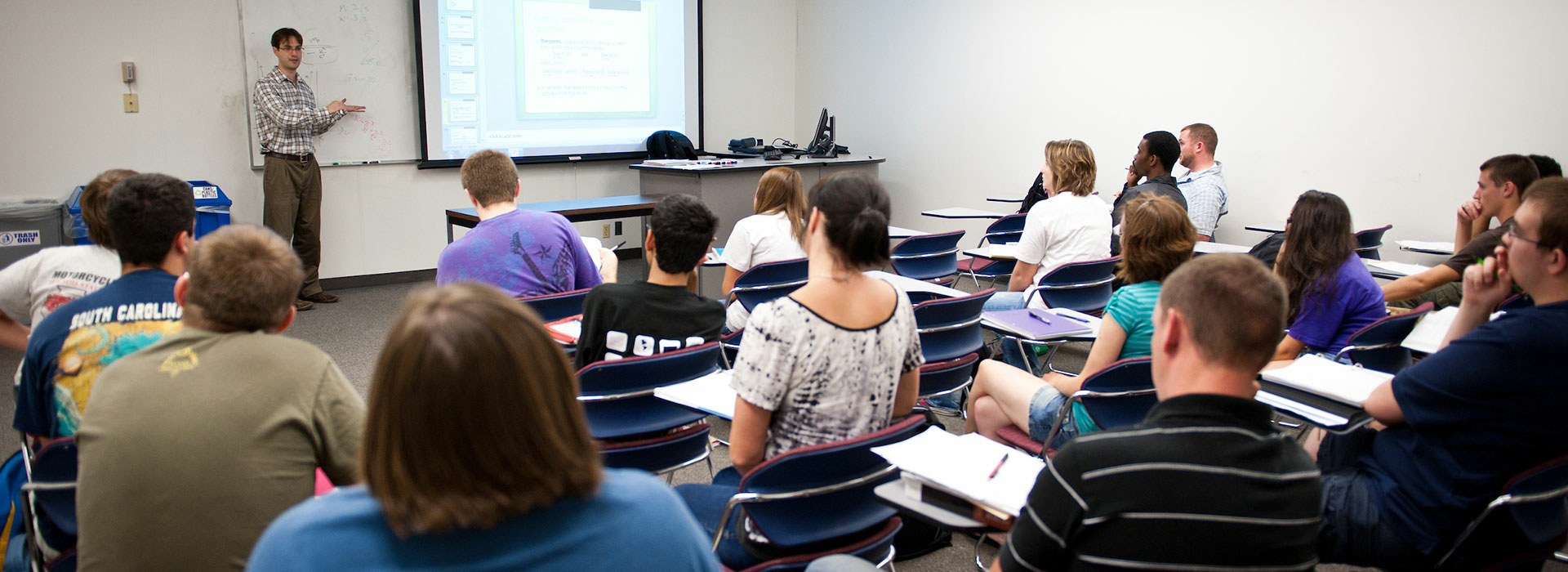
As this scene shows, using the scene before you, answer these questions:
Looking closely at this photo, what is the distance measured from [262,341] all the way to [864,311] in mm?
1064

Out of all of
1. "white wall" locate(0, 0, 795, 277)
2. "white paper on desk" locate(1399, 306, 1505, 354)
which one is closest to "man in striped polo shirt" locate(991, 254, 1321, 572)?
"white paper on desk" locate(1399, 306, 1505, 354)

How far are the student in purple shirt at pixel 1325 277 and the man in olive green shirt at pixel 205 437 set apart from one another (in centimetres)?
272

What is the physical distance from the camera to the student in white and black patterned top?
178 cm

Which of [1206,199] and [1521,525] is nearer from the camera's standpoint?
[1521,525]

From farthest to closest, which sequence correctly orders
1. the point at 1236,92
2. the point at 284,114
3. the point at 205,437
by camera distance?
the point at 284,114
the point at 1236,92
the point at 205,437

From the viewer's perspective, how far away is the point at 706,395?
2.10 meters

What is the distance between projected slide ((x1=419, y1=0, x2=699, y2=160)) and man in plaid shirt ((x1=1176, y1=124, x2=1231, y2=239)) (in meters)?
4.09

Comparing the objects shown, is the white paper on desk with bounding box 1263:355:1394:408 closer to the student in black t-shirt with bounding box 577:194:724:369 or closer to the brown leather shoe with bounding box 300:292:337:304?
the student in black t-shirt with bounding box 577:194:724:369

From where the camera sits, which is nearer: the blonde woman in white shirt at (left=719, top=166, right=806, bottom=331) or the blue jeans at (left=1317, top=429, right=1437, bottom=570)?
the blue jeans at (left=1317, top=429, right=1437, bottom=570)

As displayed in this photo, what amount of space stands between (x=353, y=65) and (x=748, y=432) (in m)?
5.51

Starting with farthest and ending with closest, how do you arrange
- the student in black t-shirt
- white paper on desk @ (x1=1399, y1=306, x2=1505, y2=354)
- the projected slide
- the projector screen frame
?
the projected slide, the projector screen frame, white paper on desk @ (x1=1399, y1=306, x2=1505, y2=354), the student in black t-shirt

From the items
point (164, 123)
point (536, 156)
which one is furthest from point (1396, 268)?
point (164, 123)

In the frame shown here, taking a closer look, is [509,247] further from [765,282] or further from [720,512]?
[720,512]

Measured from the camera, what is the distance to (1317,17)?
5121mm
